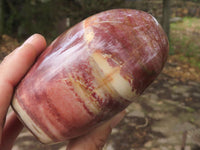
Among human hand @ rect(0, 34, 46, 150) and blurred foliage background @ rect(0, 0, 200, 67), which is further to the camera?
blurred foliage background @ rect(0, 0, 200, 67)

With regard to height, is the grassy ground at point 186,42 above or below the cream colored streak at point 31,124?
below

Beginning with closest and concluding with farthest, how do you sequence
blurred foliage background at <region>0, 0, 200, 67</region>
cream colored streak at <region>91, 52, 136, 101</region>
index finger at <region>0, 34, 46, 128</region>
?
cream colored streak at <region>91, 52, 136, 101</region>
index finger at <region>0, 34, 46, 128</region>
blurred foliage background at <region>0, 0, 200, 67</region>

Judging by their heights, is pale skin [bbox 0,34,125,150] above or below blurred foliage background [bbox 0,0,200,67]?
above

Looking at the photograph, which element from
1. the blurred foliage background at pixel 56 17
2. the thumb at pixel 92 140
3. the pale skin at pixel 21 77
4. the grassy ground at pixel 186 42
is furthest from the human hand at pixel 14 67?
the grassy ground at pixel 186 42

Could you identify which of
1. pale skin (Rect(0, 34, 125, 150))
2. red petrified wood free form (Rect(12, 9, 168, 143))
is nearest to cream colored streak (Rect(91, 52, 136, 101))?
red petrified wood free form (Rect(12, 9, 168, 143))

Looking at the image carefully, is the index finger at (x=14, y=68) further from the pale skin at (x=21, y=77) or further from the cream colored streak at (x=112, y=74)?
the cream colored streak at (x=112, y=74)

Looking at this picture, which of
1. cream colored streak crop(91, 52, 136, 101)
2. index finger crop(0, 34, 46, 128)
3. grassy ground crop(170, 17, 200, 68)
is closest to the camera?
cream colored streak crop(91, 52, 136, 101)

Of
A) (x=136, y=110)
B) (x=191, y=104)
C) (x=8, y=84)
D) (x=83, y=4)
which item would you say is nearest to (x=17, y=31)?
(x=83, y=4)

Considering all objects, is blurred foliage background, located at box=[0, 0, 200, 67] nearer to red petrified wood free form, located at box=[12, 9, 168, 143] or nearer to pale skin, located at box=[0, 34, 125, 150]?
pale skin, located at box=[0, 34, 125, 150]
